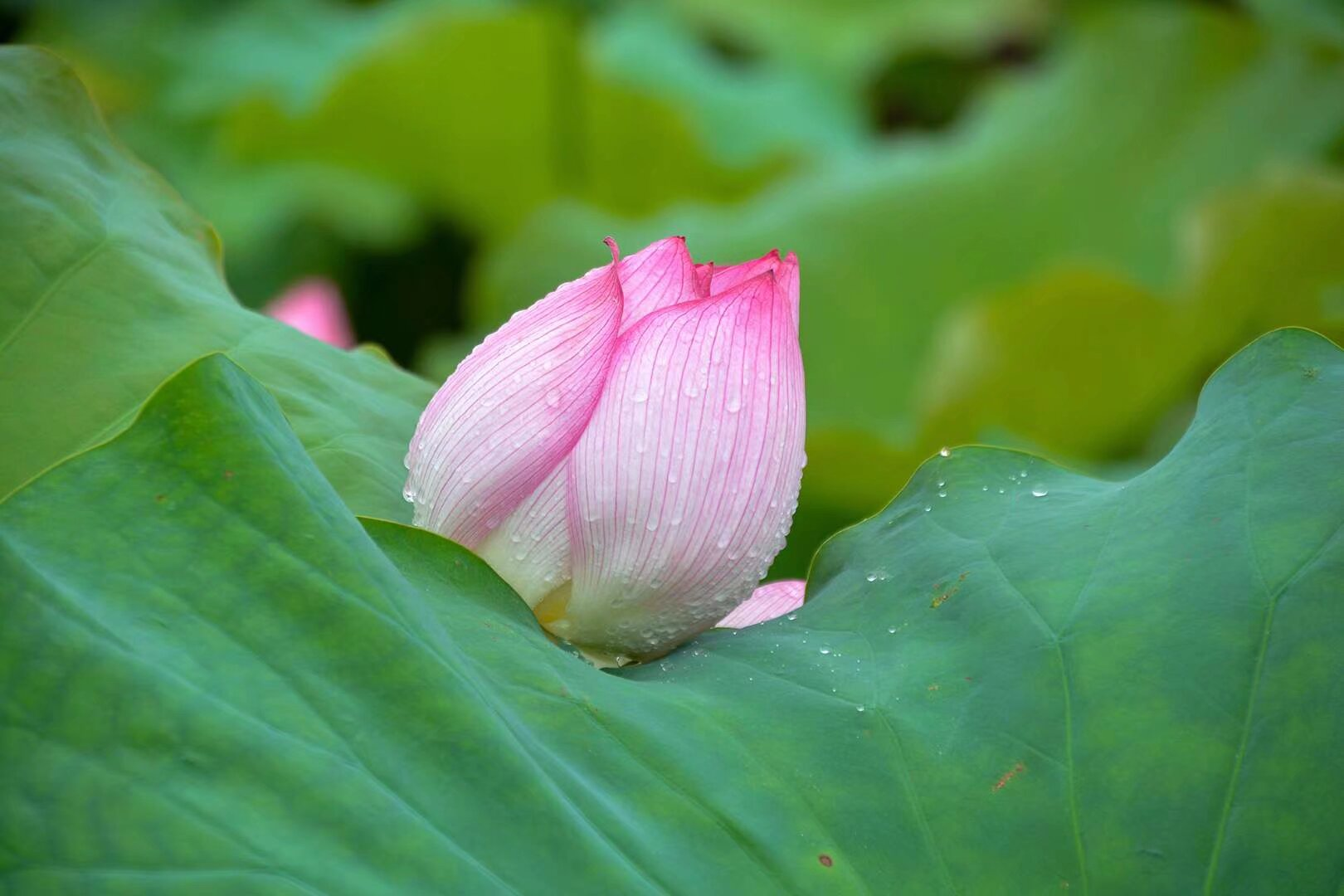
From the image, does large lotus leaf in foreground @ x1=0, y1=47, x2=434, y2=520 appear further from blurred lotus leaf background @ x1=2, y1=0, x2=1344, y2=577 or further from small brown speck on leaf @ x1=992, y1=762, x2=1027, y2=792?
blurred lotus leaf background @ x1=2, y1=0, x2=1344, y2=577

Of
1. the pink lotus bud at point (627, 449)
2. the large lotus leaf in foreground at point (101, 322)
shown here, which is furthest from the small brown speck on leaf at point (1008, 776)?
the large lotus leaf in foreground at point (101, 322)

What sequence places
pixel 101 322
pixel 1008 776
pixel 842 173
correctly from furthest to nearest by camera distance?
pixel 842 173
pixel 101 322
pixel 1008 776

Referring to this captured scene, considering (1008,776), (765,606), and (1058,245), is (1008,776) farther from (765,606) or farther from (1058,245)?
(1058,245)

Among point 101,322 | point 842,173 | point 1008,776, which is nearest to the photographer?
point 1008,776

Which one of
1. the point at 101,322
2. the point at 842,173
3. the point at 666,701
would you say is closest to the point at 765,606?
the point at 666,701

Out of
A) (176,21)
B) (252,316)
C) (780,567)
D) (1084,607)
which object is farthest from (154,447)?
Result: (176,21)

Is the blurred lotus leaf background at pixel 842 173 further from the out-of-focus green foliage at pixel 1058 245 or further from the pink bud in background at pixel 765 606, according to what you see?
the pink bud in background at pixel 765 606
